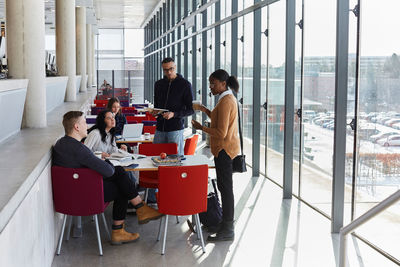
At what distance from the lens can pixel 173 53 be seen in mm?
18906

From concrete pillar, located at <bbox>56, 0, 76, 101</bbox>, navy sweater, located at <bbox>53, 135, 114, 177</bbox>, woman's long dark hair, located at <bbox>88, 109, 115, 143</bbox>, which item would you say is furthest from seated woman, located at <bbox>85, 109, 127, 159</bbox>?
concrete pillar, located at <bbox>56, 0, 76, 101</bbox>

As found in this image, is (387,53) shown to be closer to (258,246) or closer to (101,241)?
(258,246)

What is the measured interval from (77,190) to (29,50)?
93.8 inches

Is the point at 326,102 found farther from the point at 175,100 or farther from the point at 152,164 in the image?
the point at 152,164

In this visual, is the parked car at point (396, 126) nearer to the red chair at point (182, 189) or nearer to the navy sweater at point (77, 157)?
the red chair at point (182, 189)

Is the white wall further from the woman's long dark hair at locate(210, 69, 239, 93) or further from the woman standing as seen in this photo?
the woman's long dark hair at locate(210, 69, 239, 93)

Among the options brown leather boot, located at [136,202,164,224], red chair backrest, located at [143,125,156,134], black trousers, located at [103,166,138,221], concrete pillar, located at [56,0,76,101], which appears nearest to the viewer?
black trousers, located at [103,166,138,221]

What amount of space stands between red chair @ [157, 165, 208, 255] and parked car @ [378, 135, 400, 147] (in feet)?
5.46

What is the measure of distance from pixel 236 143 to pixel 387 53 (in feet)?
5.21

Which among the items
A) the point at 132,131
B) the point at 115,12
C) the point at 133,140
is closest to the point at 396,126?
the point at 133,140

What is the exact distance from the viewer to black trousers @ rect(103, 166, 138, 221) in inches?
192

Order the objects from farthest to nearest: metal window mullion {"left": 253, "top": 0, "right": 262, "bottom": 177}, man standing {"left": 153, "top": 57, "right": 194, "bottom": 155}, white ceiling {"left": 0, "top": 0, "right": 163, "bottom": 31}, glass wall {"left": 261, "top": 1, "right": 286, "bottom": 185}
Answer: white ceiling {"left": 0, "top": 0, "right": 163, "bottom": 31}, metal window mullion {"left": 253, "top": 0, "right": 262, "bottom": 177}, glass wall {"left": 261, "top": 1, "right": 286, "bottom": 185}, man standing {"left": 153, "top": 57, "right": 194, "bottom": 155}

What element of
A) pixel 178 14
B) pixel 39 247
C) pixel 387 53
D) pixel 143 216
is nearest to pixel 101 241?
pixel 143 216

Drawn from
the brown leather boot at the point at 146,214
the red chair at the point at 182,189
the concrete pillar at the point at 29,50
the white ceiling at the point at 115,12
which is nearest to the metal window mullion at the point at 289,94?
the brown leather boot at the point at 146,214
